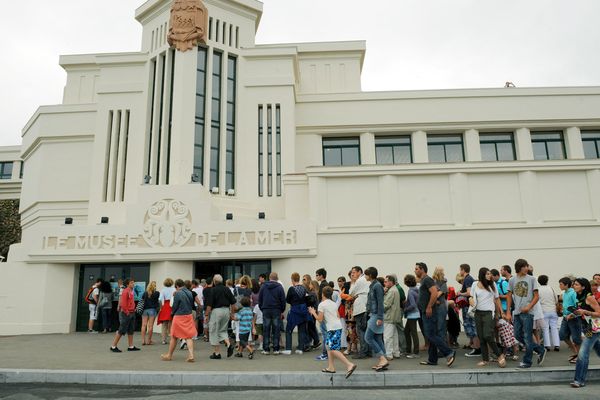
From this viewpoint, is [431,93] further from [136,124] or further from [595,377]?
[595,377]

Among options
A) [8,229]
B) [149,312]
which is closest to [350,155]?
[149,312]

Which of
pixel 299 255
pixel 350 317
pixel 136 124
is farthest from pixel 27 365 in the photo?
pixel 136 124

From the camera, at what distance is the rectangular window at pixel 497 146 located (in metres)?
23.8

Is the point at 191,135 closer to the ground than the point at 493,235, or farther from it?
farther from it

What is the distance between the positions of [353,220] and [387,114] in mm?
8926

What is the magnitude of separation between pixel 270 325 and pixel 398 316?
3.04 m

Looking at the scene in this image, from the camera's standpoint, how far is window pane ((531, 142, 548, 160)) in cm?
2362

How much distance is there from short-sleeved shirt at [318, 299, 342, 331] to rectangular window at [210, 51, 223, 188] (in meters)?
13.3

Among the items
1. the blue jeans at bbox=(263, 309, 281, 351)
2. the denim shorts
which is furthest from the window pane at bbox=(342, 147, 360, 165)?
the blue jeans at bbox=(263, 309, 281, 351)

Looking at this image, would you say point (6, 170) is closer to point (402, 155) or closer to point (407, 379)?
point (402, 155)

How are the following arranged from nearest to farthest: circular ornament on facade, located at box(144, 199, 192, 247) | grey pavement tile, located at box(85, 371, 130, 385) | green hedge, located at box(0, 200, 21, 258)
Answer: grey pavement tile, located at box(85, 371, 130, 385), circular ornament on facade, located at box(144, 199, 192, 247), green hedge, located at box(0, 200, 21, 258)

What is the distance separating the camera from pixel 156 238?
16.9 m

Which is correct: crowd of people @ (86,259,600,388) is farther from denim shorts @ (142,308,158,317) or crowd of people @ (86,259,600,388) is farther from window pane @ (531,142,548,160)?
window pane @ (531,142,548,160)

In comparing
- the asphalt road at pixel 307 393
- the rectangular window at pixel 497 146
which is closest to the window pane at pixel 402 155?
the rectangular window at pixel 497 146
